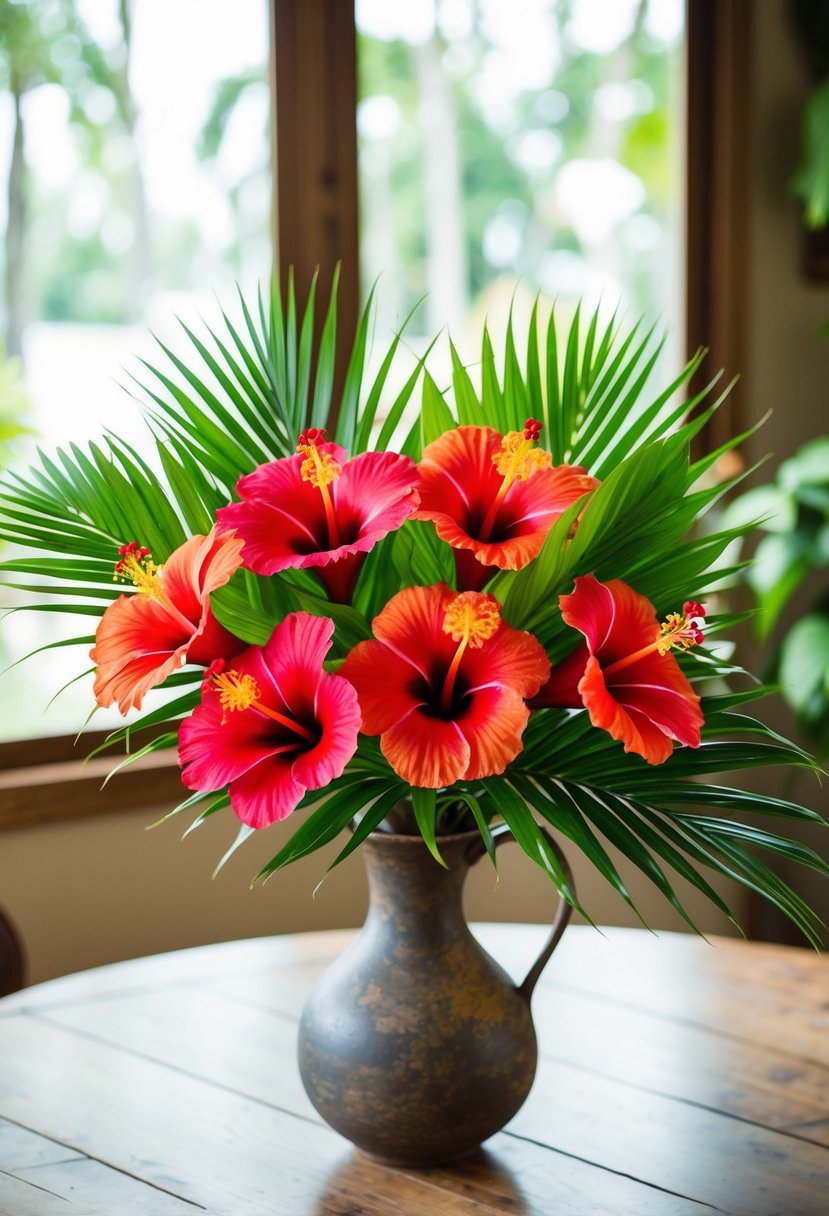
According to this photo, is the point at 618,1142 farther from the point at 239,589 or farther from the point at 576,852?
the point at 576,852

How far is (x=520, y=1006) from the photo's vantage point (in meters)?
0.93

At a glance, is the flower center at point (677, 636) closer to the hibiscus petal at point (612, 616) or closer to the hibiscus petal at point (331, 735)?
the hibiscus petal at point (612, 616)

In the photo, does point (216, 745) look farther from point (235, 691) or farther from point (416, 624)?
point (416, 624)

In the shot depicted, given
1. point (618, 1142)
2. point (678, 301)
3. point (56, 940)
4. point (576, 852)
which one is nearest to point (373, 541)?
point (618, 1142)

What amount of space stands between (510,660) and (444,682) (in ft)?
0.15

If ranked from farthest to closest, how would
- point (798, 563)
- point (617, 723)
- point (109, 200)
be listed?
point (798, 563)
point (109, 200)
point (617, 723)

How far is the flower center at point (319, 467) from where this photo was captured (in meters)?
0.81

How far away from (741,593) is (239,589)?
1.91 m

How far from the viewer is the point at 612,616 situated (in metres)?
0.80

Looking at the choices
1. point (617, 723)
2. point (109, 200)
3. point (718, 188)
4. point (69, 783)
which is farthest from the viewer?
point (718, 188)

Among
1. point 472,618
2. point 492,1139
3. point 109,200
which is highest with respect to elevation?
point 109,200

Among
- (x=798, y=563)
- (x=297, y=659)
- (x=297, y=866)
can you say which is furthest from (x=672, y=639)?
(x=798, y=563)

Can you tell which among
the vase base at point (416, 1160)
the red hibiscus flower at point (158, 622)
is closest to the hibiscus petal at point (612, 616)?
the red hibiscus flower at point (158, 622)

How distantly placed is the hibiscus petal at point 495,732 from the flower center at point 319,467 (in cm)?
15
